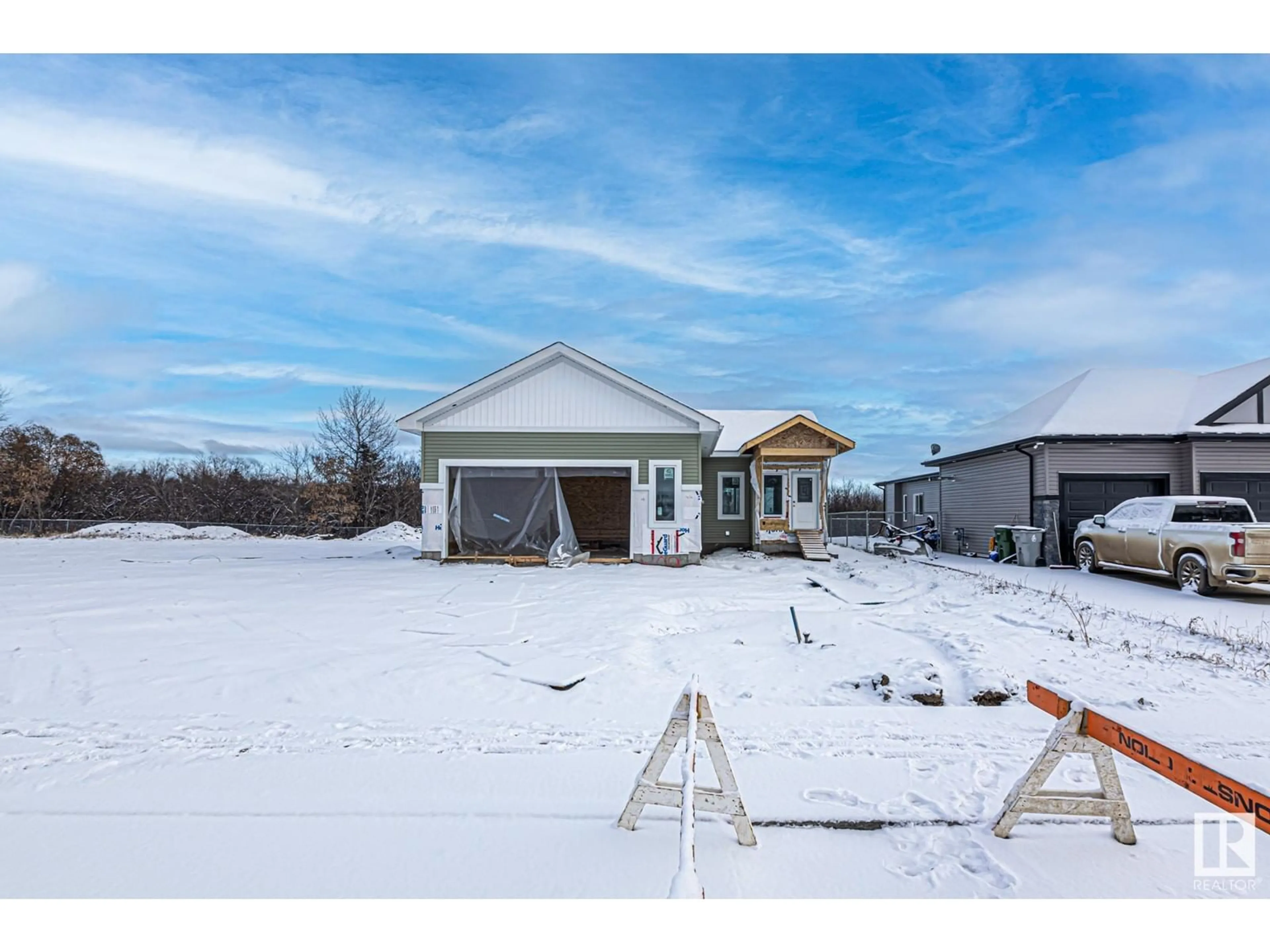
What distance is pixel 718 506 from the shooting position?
2092 centimetres

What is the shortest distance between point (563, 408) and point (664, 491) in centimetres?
331

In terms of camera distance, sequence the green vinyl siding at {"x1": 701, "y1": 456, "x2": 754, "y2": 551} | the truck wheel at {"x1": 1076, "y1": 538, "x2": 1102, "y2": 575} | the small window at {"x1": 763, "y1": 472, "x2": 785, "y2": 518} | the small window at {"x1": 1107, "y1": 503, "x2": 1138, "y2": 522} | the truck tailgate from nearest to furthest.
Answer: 1. the truck tailgate
2. the small window at {"x1": 1107, "y1": 503, "x2": 1138, "y2": 522}
3. the truck wheel at {"x1": 1076, "y1": 538, "x2": 1102, "y2": 575}
4. the small window at {"x1": 763, "y1": 472, "x2": 785, "y2": 518}
5. the green vinyl siding at {"x1": 701, "y1": 456, "x2": 754, "y2": 551}

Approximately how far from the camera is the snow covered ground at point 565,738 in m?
3.18

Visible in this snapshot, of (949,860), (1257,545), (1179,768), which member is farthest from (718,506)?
(1179,768)

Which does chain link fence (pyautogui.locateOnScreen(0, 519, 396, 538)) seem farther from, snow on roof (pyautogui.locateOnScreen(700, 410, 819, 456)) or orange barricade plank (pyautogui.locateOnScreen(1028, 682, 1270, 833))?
orange barricade plank (pyautogui.locateOnScreen(1028, 682, 1270, 833))

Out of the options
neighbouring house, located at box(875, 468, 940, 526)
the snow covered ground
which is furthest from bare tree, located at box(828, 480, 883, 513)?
the snow covered ground

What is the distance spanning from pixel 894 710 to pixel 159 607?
33.3 feet

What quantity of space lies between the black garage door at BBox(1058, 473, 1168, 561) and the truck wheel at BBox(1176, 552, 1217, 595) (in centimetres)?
470

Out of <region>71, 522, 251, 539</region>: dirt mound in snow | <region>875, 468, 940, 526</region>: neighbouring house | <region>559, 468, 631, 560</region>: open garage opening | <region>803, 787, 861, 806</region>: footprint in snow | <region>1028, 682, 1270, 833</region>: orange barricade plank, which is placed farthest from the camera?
<region>71, 522, 251, 539</region>: dirt mound in snow

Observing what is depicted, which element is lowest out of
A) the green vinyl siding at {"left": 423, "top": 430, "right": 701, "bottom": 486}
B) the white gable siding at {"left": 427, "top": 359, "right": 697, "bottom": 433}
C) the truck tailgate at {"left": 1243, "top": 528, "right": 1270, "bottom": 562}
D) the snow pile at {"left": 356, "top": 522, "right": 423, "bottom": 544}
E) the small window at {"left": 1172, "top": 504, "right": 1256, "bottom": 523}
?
the snow pile at {"left": 356, "top": 522, "right": 423, "bottom": 544}

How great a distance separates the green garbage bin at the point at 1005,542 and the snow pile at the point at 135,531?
28196 millimetres


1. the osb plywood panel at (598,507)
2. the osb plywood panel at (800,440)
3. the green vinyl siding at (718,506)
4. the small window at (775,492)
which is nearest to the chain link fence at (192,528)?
the osb plywood panel at (598,507)

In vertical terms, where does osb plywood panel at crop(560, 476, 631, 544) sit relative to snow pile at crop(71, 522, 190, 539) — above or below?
above

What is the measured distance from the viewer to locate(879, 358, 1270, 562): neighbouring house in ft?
53.8
